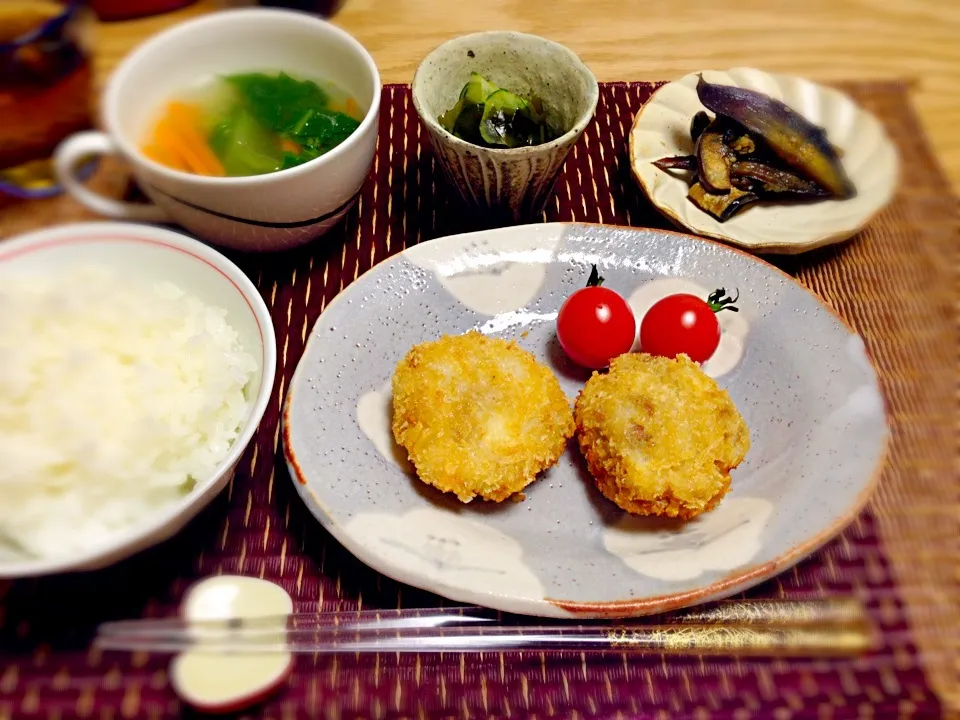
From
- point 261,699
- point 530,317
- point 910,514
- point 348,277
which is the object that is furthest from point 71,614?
point 910,514

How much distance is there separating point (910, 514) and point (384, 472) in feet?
2.96

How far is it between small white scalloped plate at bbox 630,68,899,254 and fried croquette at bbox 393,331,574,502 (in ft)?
1.99

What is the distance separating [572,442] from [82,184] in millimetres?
1079

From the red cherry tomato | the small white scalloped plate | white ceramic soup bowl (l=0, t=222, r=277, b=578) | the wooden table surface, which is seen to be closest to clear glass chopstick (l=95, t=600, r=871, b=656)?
white ceramic soup bowl (l=0, t=222, r=277, b=578)

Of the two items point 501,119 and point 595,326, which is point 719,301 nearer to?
point 595,326

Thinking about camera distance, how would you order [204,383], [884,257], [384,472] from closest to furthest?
[204,383], [384,472], [884,257]

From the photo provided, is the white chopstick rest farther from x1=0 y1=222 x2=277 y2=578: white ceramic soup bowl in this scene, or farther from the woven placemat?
x1=0 y1=222 x2=277 y2=578: white ceramic soup bowl

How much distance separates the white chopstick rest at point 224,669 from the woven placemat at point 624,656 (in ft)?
0.09

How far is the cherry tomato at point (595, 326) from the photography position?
4.65 feet

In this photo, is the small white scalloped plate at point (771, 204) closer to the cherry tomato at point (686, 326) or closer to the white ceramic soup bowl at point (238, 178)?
the cherry tomato at point (686, 326)

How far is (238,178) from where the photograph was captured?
4.08 ft

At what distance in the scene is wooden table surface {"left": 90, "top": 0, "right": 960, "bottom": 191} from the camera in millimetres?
1379

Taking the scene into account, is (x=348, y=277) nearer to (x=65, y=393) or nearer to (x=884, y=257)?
(x=65, y=393)

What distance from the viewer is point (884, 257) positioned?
1.41 m
